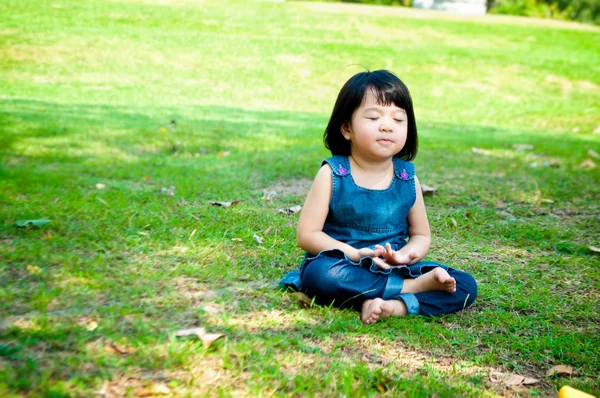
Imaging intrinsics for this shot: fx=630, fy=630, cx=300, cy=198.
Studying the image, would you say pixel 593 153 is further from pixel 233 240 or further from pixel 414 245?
pixel 233 240

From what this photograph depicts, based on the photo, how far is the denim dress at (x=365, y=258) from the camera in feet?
8.76

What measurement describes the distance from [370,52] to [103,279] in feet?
43.7

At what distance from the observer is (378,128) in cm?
284

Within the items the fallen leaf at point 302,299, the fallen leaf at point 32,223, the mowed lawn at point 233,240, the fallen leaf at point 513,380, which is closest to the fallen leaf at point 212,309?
the mowed lawn at point 233,240

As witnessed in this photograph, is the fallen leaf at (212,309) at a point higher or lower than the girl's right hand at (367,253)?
lower

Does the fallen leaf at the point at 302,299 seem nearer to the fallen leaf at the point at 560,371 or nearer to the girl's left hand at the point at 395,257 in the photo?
the girl's left hand at the point at 395,257

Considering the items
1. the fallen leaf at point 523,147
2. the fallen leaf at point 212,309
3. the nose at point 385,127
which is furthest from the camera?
the fallen leaf at point 523,147

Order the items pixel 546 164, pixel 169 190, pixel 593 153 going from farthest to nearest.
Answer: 1. pixel 593 153
2. pixel 546 164
3. pixel 169 190

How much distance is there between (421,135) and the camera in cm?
850

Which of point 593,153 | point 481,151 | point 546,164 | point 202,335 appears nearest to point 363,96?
point 202,335

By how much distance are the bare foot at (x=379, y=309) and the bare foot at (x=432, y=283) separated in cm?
12

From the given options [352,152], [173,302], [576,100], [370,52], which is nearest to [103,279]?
[173,302]

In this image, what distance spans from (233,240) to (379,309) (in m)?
1.21

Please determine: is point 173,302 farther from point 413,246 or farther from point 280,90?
point 280,90
